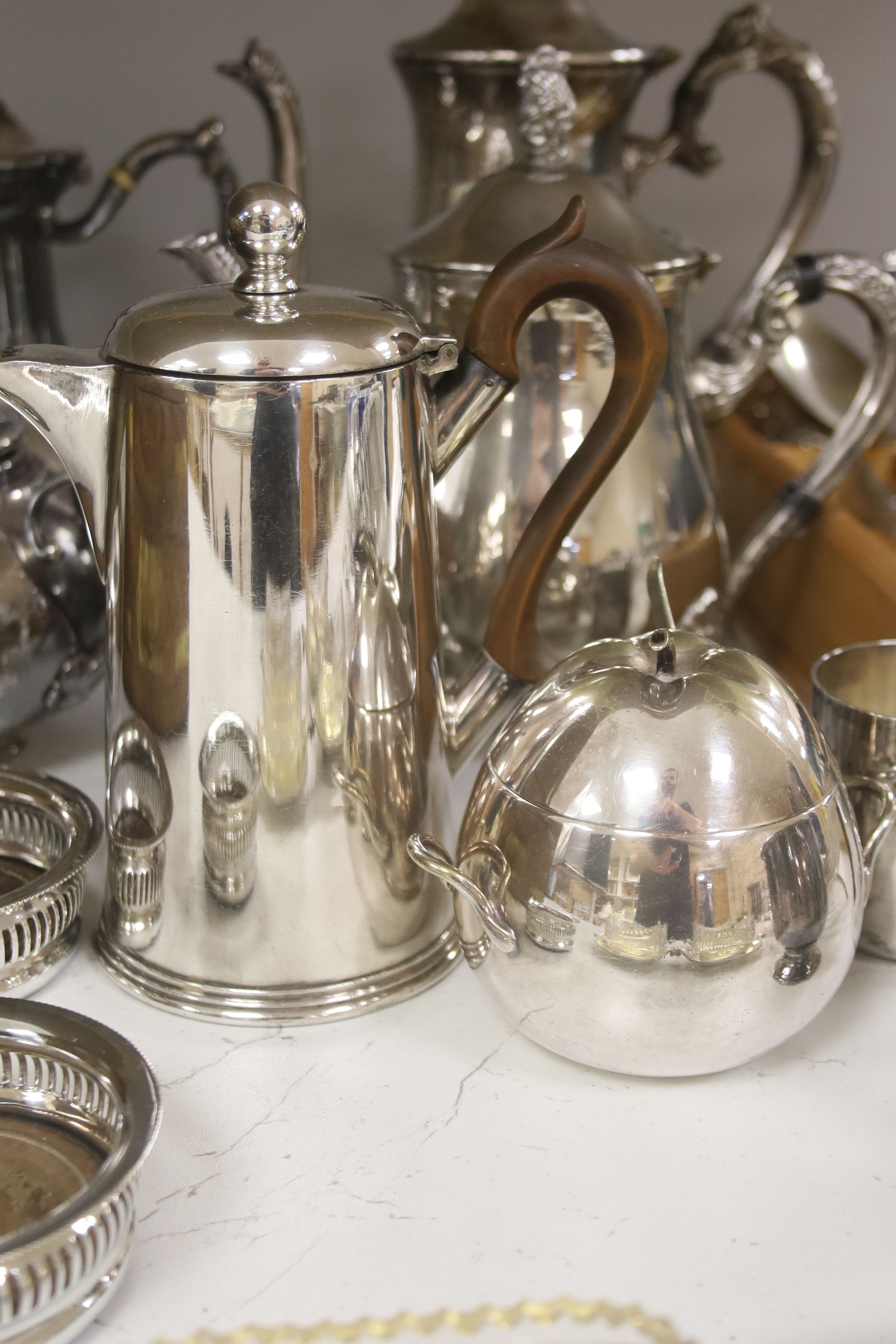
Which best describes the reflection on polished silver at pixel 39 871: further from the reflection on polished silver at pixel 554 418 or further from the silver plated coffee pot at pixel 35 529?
the reflection on polished silver at pixel 554 418

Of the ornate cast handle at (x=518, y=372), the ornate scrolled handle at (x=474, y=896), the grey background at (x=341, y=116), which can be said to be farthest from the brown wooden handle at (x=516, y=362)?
the grey background at (x=341, y=116)

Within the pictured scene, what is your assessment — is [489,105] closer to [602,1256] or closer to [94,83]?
[94,83]

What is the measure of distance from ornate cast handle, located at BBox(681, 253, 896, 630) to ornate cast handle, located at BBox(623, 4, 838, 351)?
22mm

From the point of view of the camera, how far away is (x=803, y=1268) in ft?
1.30

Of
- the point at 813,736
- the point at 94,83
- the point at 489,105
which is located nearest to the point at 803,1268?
the point at 813,736

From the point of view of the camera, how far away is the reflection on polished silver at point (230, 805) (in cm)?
48

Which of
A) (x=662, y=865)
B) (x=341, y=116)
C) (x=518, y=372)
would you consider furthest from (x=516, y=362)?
(x=341, y=116)

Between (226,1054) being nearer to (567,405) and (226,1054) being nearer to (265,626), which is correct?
(265,626)

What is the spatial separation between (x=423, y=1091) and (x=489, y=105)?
1.82ft

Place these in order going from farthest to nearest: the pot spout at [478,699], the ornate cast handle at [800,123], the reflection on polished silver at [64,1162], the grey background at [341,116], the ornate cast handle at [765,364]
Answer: the grey background at [341,116]
the ornate cast handle at [800,123]
the ornate cast handle at [765,364]
the pot spout at [478,699]
the reflection on polished silver at [64,1162]

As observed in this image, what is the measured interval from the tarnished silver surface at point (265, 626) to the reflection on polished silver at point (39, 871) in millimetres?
17

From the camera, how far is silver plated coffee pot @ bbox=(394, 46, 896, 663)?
0.61m

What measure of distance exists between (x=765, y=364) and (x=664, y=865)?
0.40 metres

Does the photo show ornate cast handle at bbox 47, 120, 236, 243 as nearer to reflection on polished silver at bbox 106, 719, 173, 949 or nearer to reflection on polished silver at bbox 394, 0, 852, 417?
reflection on polished silver at bbox 394, 0, 852, 417
